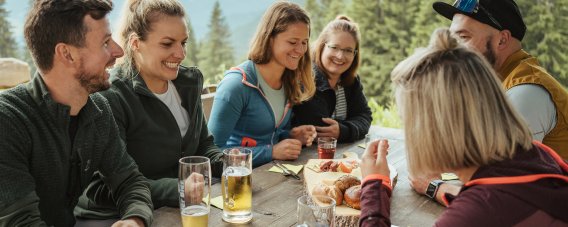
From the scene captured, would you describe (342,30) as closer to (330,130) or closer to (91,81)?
(330,130)

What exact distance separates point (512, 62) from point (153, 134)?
176cm

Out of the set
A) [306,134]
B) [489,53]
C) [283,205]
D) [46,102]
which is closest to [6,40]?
[306,134]

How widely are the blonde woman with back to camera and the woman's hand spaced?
0.71 feet

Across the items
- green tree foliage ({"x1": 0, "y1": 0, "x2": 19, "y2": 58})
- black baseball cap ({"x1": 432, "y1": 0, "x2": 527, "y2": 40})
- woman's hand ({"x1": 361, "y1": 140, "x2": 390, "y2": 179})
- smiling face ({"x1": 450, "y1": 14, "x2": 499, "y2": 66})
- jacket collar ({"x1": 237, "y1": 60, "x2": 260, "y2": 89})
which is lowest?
green tree foliage ({"x1": 0, "y1": 0, "x2": 19, "y2": 58})

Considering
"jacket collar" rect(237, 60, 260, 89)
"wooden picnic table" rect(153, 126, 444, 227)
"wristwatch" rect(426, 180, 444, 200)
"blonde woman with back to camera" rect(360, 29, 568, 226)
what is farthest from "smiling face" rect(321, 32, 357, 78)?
"blonde woman with back to camera" rect(360, 29, 568, 226)

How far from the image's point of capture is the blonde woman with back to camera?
1145mm

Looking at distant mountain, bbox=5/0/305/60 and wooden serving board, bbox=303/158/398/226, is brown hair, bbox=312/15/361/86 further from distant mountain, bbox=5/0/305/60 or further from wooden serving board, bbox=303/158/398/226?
distant mountain, bbox=5/0/305/60

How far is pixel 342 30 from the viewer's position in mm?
3248

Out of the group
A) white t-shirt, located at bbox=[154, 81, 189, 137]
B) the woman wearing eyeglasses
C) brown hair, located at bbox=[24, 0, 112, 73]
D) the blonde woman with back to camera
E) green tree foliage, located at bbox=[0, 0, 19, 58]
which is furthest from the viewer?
green tree foliage, located at bbox=[0, 0, 19, 58]

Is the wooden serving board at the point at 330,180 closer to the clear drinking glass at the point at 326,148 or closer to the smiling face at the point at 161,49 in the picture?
the clear drinking glass at the point at 326,148

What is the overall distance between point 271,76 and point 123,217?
4.75 feet

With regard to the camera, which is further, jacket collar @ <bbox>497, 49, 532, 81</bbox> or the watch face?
jacket collar @ <bbox>497, 49, 532, 81</bbox>

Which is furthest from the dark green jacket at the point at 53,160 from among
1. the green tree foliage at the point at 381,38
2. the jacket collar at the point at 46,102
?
the green tree foliage at the point at 381,38

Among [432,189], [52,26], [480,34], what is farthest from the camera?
[480,34]
